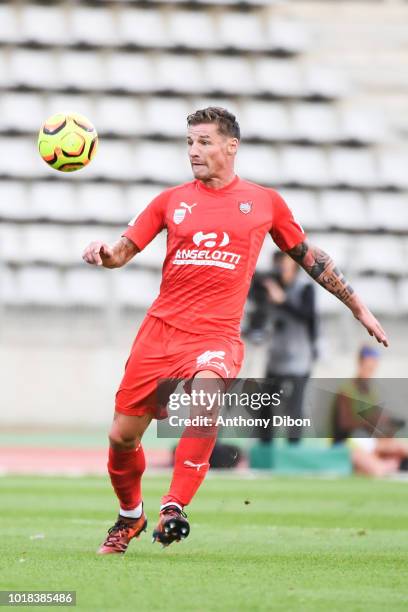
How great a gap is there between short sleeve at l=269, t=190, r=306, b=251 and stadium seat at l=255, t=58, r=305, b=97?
1781 cm

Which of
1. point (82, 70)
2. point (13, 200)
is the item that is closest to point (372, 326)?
point (13, 200)

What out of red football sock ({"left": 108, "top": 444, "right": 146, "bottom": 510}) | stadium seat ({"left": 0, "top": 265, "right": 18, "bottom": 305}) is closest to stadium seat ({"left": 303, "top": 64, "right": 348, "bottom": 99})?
stadium seat ({"left": 0, "top": 265, "right": 18, "bottom": 305})

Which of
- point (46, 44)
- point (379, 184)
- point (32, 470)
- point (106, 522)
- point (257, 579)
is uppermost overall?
A: point (46, 44)

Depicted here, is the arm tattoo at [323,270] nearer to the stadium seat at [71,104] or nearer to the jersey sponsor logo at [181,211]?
the jersey sponsor logo at [181,211]

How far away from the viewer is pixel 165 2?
80.6ft

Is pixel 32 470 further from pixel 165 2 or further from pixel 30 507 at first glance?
pixel 165 2

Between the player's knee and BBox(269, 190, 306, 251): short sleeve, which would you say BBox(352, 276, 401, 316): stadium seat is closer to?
BBox(269, 190, 306, 251): short sleeve

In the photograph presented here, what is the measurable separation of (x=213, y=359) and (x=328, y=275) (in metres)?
0.96

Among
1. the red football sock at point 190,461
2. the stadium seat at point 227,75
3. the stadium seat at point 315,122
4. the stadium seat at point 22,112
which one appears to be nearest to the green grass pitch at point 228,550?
the red football sock at point 190,461

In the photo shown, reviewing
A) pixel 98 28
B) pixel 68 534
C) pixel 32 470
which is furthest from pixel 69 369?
pixel 68 534

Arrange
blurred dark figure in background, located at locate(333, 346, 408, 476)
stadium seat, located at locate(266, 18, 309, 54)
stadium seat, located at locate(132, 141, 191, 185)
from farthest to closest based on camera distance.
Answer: stadium seat, located at locate(266, 18, 309, 54) < stadium seat, located at locate(132, 141, 191, 185) < blurred dark figure in background, located at locate(333, 346, 408, 476)

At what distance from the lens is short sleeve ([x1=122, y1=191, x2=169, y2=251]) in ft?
22.3

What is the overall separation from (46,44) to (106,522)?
1616 centimetres

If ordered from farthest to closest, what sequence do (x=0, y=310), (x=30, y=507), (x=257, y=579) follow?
(x=0, y=310)
(x=30, y=507)
(x=257, y=579)
